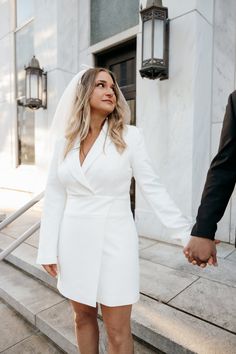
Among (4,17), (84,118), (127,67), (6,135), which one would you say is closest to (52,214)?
(84,118)

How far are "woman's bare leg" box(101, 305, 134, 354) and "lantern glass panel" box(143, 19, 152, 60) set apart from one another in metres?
3.14

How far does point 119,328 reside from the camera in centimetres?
157

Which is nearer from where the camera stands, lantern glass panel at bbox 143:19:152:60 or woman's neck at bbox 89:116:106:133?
woman's neck at bbox 89:116:106:133

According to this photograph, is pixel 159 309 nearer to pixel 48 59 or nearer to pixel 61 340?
pixel 61 340

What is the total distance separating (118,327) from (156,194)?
782mm

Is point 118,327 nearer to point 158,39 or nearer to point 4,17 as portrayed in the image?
point 158,39

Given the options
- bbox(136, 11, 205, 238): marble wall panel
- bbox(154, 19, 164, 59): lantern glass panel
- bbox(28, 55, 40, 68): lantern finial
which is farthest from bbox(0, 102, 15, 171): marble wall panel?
bbox(154, 19, 164, 59): lantern glass panel

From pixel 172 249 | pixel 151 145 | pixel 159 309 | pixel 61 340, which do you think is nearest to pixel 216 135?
pixel 151 145

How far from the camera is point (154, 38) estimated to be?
359cm

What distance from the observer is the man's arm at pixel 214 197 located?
4.28 feet

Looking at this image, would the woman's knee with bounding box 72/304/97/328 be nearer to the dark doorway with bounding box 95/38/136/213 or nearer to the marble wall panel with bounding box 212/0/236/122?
the marble wall panel with bounding box 212/0/236/122

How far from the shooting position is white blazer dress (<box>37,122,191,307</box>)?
1.54m

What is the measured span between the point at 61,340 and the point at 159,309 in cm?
87

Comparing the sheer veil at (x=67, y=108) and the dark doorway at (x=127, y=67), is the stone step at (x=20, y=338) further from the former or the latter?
the dark doorway at (x=127, y=67)
